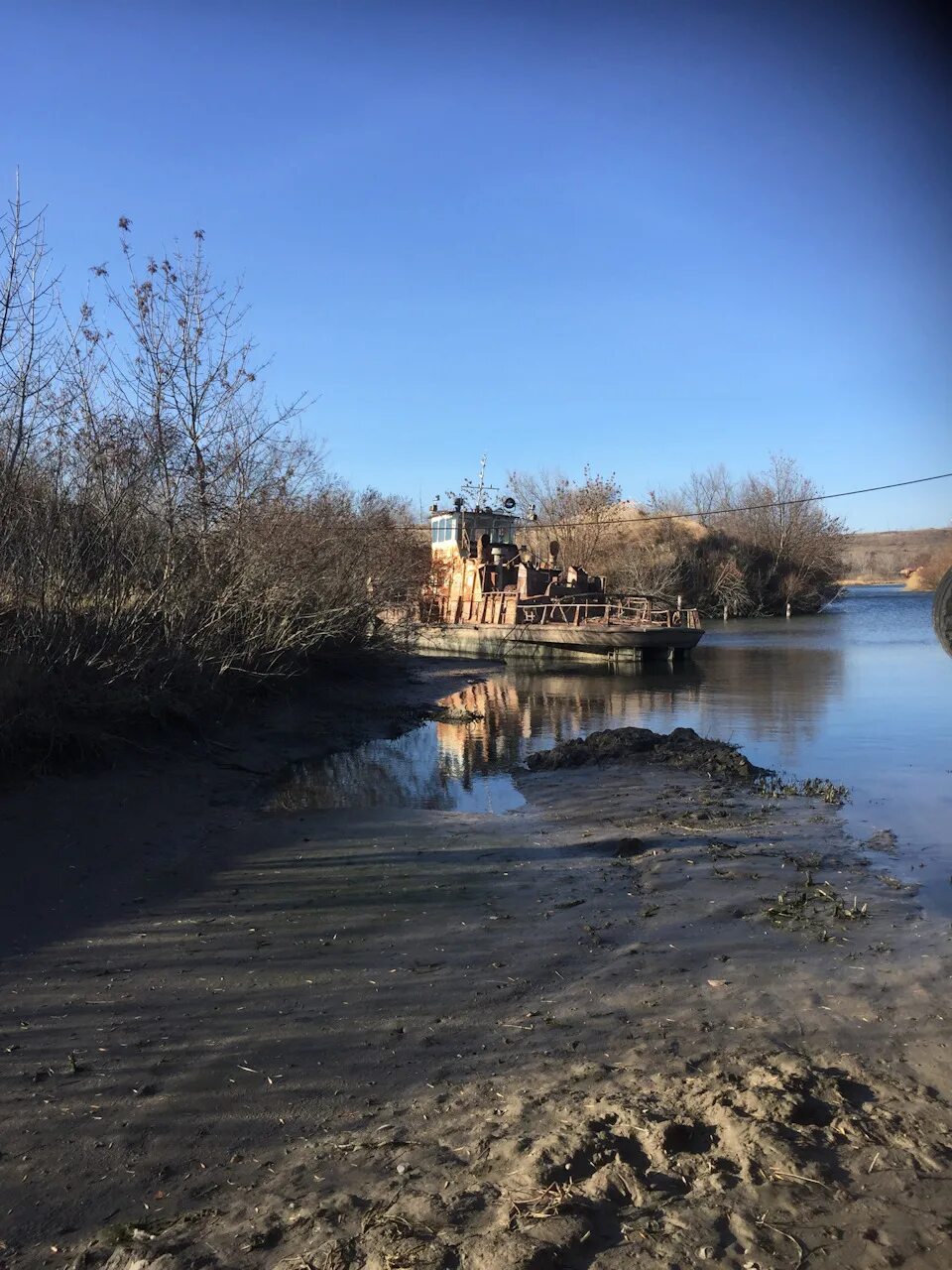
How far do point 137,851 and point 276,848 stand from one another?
108cm

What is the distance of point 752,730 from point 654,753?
12.2ft

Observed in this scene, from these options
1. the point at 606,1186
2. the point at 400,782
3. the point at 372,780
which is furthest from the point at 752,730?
the point at 606,1186

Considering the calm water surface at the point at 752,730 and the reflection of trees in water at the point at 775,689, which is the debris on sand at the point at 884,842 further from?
the reflection of trees in water at the point at 775,689

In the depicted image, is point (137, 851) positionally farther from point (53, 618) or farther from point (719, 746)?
point (719, 746)

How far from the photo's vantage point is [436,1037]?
402 cm

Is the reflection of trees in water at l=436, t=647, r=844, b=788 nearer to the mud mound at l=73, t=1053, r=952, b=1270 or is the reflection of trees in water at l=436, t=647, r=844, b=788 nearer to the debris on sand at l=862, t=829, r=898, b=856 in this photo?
the debris on sand at l=862, t=829, r=898, b=856

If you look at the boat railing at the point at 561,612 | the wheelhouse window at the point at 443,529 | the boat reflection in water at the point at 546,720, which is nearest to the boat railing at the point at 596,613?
the boat railing at the point at 561,612

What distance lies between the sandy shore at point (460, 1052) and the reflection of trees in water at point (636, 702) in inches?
203

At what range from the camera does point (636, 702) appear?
19.8 metres

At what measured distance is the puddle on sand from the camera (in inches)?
382

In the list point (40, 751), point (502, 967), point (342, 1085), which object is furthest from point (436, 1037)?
point (40, 751)

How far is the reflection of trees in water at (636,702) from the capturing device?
14445mm

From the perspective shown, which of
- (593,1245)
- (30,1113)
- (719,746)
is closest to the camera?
(593,1245)

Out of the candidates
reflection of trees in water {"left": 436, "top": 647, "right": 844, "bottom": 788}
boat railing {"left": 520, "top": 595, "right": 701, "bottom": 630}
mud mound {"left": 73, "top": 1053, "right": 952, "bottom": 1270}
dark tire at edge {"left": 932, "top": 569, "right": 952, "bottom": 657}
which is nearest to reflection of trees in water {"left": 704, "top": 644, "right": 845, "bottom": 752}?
reflection of trees in water {"left": 436, "top": 647, "right": 844, "bottom": 788}
